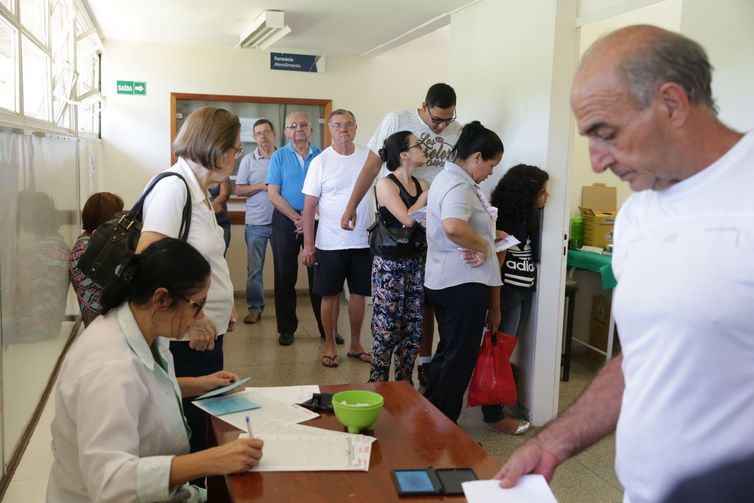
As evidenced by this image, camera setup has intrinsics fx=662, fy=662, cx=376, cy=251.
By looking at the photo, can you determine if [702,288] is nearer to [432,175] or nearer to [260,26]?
[432,175]

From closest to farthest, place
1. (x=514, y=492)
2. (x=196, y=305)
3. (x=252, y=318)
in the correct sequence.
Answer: (x=514, y=492) → (x=196, y=305) → (x=252, y=318)

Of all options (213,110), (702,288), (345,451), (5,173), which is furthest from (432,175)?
(702,288)

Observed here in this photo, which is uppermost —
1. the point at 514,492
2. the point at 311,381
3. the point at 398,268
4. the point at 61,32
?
the point at 61,32

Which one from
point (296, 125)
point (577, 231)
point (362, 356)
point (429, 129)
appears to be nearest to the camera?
point (429, 129)

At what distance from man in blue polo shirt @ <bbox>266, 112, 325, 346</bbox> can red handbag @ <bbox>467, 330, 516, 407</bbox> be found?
1.99m

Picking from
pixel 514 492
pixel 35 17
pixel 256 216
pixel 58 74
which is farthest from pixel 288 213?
pixel 514 492

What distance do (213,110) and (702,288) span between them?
1878 mm

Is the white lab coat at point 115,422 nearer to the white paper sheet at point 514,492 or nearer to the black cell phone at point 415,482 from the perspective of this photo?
the black cell phone at point 415,482

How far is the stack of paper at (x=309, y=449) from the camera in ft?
4.99

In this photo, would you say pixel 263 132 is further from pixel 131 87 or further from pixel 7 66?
pixel 7 66

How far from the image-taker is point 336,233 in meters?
4.51

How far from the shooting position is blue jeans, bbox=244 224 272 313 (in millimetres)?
6012

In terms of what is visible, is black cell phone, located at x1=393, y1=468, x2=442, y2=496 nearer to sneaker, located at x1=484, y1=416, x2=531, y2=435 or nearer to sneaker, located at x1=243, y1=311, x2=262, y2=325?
sneaker, located at x1=484, y1=416, x2=531, y2=435

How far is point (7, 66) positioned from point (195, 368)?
1892 mm
